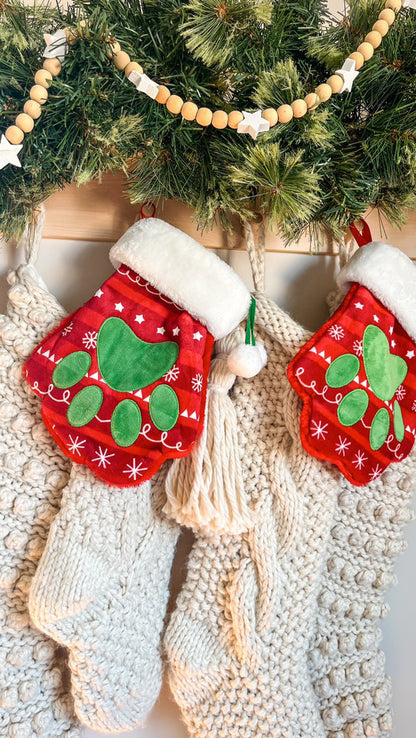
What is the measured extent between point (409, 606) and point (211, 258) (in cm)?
62

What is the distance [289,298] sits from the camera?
941 mm

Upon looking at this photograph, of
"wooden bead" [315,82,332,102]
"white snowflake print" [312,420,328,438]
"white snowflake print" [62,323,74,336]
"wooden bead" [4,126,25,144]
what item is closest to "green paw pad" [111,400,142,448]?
"white snowflake print" [62,323,74,336]

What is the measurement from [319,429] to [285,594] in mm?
224

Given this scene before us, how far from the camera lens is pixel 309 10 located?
74 centimetres

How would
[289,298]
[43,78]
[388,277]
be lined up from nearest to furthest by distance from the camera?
[43,78], [388,277], [289,298]

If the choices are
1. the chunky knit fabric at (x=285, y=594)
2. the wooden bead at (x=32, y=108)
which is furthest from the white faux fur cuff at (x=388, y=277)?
the wooden bead at (x=32, y=108)

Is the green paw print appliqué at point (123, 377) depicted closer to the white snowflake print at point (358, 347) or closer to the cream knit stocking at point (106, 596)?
the cream knit stocking at point (106, 596)

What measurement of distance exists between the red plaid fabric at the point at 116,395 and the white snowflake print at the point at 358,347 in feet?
0.64

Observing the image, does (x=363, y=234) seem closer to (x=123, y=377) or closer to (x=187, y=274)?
(x=187, y=274)

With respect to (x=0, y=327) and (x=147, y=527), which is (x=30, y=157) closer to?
(x=0, y=327)

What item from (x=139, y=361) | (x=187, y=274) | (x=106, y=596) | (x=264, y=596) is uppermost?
(x=187, y=274)

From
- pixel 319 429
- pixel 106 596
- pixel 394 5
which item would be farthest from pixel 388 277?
pixel 106 596

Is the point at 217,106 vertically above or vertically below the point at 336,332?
above

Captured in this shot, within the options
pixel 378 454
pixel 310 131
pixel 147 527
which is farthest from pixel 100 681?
pixel 310 131
